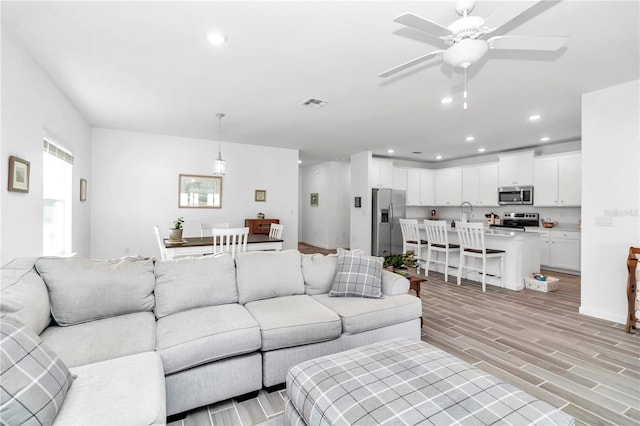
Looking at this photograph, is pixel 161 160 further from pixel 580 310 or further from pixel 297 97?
pixel 580 310

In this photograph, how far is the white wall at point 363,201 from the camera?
707 centimetres

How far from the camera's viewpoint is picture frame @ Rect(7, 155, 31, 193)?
2309 mm

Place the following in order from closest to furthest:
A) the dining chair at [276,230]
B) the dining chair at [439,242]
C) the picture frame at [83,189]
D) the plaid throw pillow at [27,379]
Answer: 1. the plaid throw pillow at [27,379]
2. the picture frame at [83,189]
3. the dining chair at [276,230]
4. the dining chair at [439,242]

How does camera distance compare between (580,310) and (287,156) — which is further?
(287,156)

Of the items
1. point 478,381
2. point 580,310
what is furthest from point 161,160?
point 580,310

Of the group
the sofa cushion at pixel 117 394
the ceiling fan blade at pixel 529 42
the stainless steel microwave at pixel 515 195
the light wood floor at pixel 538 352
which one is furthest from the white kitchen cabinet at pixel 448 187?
the sofa cushion at pixel 117 394

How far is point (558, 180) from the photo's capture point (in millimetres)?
5934

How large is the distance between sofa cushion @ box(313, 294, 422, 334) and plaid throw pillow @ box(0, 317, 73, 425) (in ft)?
5.39

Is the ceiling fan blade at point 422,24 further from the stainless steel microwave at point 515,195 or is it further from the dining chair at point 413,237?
the stainless steel microwave at point 515,195

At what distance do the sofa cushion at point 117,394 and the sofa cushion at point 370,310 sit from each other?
50.8 inches

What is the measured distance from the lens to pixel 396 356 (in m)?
1.66

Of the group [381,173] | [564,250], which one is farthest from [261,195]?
[564,250]

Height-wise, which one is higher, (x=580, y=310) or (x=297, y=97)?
(x=297, y=97)

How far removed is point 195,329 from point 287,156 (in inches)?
213
